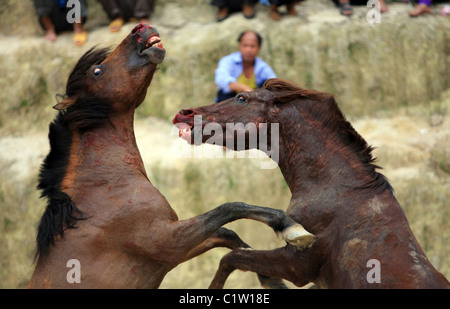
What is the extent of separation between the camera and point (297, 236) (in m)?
4.34

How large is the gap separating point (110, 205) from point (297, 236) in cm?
129

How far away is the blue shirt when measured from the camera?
7.56m

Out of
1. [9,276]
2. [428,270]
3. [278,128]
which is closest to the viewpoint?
[428,270]

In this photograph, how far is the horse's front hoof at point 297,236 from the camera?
435 centimetres

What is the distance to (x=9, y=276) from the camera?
842 centimetres

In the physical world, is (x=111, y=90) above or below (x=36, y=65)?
above

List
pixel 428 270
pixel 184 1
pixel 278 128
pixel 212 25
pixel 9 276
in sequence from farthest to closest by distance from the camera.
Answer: pixel 184 1 → pixel 212 25 → pixel 9 276 → pixel 278 128 → pixel 428 270

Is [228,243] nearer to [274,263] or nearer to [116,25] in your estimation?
[274,263]

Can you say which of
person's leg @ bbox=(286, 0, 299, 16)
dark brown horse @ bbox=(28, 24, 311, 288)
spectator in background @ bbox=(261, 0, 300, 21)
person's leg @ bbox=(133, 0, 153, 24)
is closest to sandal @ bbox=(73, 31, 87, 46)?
person's leg @ bbox=(133, 0, 153, 24)

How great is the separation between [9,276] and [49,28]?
10.8 ft

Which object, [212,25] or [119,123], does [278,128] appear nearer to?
[119,123]

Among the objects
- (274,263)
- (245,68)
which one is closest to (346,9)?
(245,68)

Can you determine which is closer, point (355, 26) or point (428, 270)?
point (428, 270)
